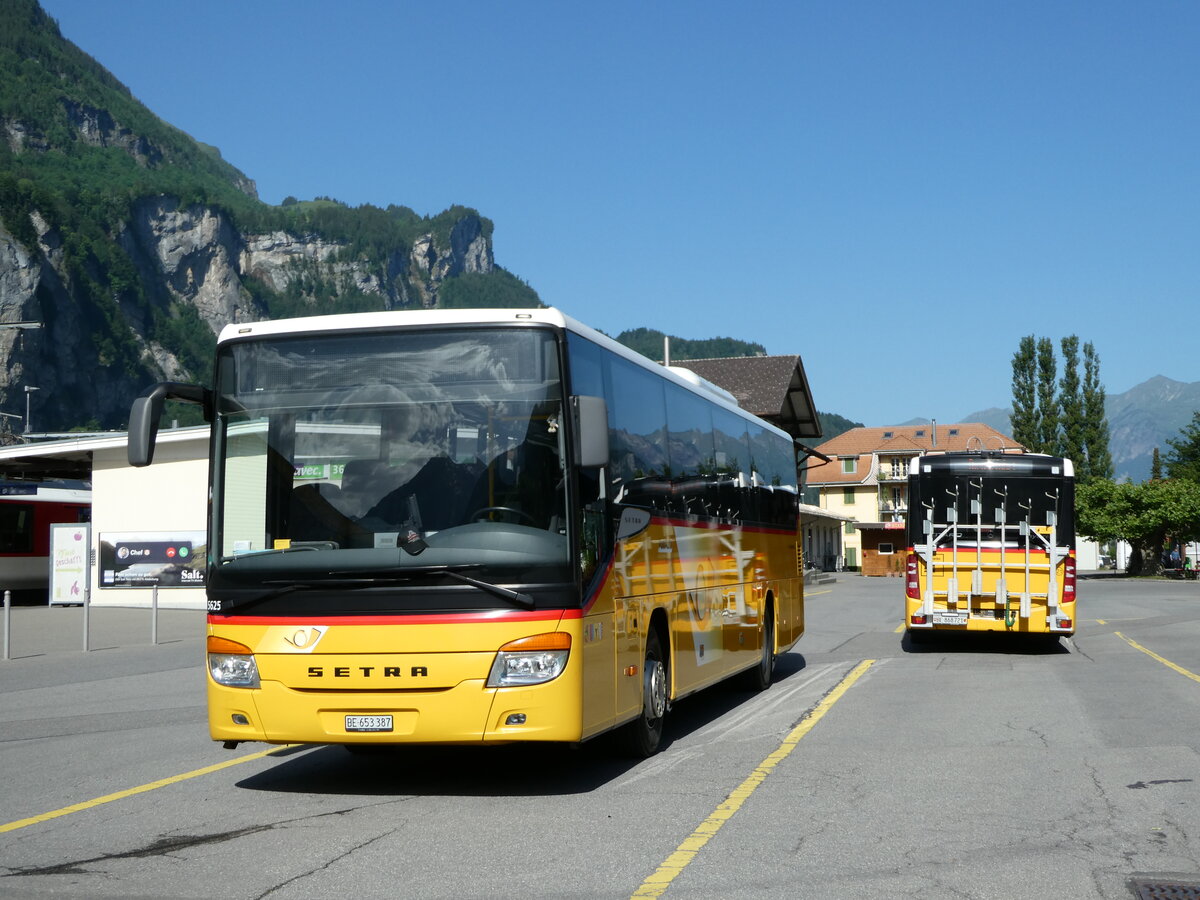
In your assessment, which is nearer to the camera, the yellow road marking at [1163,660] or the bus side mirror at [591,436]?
the bus side mirror at [591,436]

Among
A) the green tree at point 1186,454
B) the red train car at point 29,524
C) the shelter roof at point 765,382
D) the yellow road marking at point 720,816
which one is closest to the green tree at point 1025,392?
the green tree at point 1186,454

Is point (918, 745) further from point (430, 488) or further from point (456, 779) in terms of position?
point (430, 488)

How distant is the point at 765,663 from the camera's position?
15.0m

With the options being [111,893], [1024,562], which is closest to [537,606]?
[111,893]

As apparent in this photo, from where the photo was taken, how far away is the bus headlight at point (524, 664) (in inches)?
314

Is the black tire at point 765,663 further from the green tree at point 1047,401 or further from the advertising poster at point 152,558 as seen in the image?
the green tree at point 1047,401

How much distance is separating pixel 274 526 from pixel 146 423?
96cm

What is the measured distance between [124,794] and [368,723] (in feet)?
6.07

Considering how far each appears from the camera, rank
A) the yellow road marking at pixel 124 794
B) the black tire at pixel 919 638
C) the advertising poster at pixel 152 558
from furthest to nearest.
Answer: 1. the advertising poster at pixel 152 558
2. the black tire at pixel 919 638
3. the yellow road marking at pixel 124 794

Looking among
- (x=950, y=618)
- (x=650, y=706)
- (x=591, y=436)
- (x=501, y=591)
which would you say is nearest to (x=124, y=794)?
(x=501, y=591)

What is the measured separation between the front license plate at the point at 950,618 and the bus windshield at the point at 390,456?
41.6 feet

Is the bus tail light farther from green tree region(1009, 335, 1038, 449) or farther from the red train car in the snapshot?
green tree region(1009, 335, 1038, 449)

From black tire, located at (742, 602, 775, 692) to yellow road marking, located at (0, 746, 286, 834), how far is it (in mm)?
5754

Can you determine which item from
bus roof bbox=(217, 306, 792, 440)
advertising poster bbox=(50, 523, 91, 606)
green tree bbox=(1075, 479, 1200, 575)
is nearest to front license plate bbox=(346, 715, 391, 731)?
bus roof bbox=(217, 306, 792, 440)
